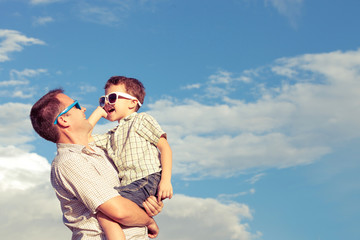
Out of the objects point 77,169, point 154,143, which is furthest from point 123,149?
point 77,169

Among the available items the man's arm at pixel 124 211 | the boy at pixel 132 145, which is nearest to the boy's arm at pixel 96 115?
the boy at pixel 132 145

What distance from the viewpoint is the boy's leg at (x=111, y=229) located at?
4.43m

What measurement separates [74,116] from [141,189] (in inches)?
45.2

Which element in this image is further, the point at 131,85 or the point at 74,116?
the point at 131,85

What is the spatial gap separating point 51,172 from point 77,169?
18.9 inches

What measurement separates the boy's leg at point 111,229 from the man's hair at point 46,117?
1.14 m

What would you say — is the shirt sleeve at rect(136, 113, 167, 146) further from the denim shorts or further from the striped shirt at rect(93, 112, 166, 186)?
the denim shorts

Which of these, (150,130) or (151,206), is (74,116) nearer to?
(150,130)

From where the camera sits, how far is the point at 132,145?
5254 mm

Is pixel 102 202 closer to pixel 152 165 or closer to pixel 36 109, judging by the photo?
pixel 152 165

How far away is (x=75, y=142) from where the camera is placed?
16.0 ft

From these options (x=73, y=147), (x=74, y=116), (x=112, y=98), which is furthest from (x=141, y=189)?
(x=112, y=98)

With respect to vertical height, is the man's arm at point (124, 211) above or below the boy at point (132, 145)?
below

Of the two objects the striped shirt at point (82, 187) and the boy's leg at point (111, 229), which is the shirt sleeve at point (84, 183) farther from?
the boy's leg at point (111, 229)
